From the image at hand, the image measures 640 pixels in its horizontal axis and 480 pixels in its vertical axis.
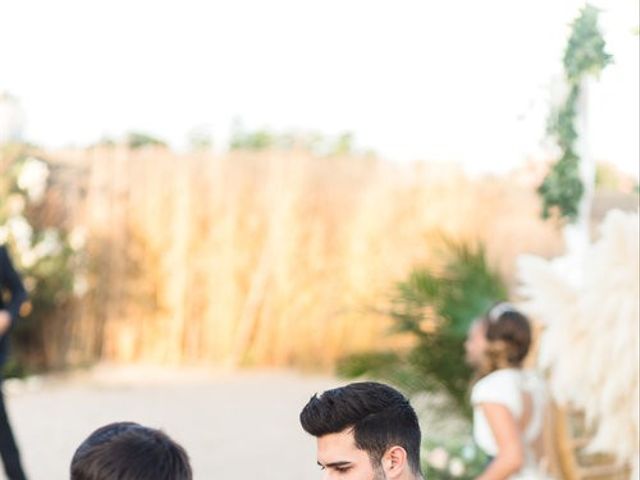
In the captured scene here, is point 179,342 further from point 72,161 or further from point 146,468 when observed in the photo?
point 146,468

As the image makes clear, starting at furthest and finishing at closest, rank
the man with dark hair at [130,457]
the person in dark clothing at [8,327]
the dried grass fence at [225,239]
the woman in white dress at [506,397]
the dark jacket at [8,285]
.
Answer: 1. the dried grass fence at [225,239]
2. the dark jacket at [8,285]
3. the person in dark clothing at [8,327]
4. the woman in white dress at [506,397]
5. the man with dark hair at [130,457]

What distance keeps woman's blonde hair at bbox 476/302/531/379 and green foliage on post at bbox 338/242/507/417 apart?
3.31 meters

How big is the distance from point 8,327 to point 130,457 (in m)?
3.61

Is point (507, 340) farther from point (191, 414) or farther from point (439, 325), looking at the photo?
point (191, 414)

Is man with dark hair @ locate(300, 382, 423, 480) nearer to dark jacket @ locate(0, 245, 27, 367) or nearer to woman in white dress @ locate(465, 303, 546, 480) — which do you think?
woman in white dress @ locate(465, 303, 546, 480)

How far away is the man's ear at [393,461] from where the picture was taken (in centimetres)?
244

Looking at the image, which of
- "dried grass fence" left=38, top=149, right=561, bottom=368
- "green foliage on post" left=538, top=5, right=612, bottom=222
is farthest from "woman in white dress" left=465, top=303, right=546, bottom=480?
"dried grass fence" left=38, top=149, right=561, bottom=368

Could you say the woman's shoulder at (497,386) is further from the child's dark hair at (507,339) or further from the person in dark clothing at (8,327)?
the person in dark clothing at (8,327)

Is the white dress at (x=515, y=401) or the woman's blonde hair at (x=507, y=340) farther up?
the woman's blonde hair at (x=507, y=340)

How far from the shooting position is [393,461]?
8.01ft

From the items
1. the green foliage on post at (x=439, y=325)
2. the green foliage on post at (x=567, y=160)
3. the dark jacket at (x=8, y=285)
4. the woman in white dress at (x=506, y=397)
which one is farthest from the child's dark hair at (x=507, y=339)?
the green foliage on post at (x=439, y=325)

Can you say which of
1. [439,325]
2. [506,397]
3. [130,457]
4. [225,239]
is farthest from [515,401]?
[225,239]

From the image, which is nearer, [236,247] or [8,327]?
[8,327]

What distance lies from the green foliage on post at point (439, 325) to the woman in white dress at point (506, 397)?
3.28 metres
